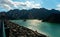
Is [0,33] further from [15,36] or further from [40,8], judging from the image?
[40,8]

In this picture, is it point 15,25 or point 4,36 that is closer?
point 4,36

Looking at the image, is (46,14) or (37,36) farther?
(46,14)

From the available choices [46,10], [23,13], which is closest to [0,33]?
[23,13]

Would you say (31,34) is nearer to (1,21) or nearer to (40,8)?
(40,8)

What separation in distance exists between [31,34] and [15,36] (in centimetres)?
101

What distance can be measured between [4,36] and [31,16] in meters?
4.28

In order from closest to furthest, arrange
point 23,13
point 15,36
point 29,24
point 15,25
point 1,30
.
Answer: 1. point 1,30
2. point 15,36
3. point 23,13
4. point 15,25
5. point 29,24

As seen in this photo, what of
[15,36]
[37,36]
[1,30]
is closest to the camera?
[1,30]

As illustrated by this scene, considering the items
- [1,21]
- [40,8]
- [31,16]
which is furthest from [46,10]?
[1,21]

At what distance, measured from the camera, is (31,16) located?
492 cm

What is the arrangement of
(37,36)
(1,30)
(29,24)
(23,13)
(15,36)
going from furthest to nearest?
(29,24) < (37,36) < (23,13) < (15,36) < (1,30)

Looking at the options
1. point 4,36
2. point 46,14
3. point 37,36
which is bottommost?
point 37,36

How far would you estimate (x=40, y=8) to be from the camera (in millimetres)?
5156

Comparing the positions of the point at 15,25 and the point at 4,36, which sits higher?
the point at 4,36
